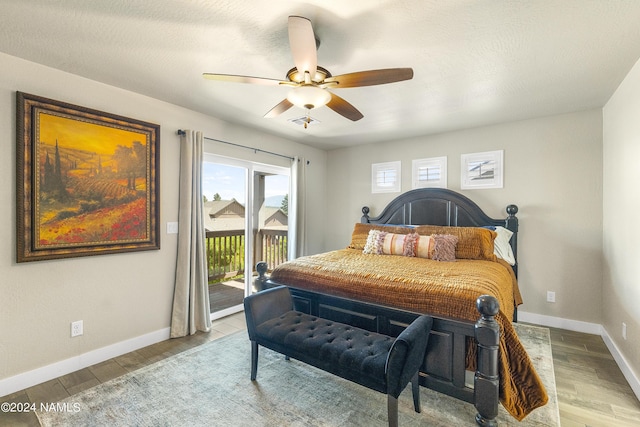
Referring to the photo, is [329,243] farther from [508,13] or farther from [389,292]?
[508,13]

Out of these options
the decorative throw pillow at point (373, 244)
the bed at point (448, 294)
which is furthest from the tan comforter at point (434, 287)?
the decorative throw pillow at point (373, 244)

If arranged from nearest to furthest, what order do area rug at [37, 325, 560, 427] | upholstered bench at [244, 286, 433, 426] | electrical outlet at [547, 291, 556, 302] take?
→ 1. upholstered bench at [244, 286, 433, 426]
2. area rug at [37, 325, 560, 427]
3. electrical outlet at [547, 291, 556, 302]

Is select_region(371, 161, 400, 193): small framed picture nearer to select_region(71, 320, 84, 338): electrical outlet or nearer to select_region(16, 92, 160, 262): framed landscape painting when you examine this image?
select_region(16, 92, 160, 262): framed landscape painting

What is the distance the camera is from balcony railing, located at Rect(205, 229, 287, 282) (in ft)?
12.4

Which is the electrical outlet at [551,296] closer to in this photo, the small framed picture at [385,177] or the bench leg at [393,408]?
the small framed picture at [385,177]

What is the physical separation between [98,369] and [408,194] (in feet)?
13.0

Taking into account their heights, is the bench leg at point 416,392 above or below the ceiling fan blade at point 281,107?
below

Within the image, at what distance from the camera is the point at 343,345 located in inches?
74.5

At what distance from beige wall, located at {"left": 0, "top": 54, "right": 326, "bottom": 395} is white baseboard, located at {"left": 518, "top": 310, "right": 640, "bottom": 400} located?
13.4ft

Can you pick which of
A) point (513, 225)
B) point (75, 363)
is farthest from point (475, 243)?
point (75, 363)

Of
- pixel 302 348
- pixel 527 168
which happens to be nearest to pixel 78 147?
pixel 302 348

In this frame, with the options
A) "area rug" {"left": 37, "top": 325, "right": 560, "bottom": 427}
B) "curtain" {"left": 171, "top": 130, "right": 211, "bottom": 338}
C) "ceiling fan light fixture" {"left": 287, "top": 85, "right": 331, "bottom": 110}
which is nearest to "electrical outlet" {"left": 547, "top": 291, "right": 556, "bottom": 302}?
"area rug" {"left": 37, "top": 325, "right": 560, "bottom": 427}

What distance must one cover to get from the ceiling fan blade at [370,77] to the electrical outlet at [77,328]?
2.83 meters

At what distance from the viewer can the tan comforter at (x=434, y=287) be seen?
68.9 inches
